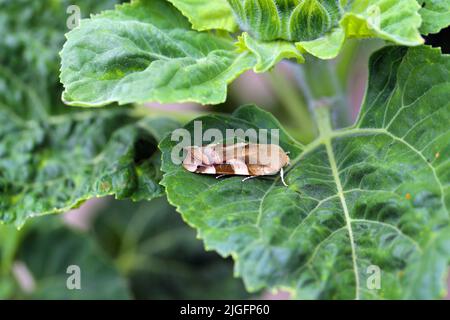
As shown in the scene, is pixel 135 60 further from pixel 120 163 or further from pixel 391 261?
pixel 391 261

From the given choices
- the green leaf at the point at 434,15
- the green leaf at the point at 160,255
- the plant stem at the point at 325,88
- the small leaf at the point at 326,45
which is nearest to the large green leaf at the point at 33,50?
the green leaf at the point at 160,255

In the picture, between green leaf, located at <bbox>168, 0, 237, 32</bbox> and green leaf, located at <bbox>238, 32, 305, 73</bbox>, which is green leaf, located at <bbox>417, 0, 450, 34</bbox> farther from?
green leaf, located at <bbox>168, 0, 237, 32</bbox>

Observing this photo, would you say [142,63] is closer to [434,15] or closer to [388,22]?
[388,22]

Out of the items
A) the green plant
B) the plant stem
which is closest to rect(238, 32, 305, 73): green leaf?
the green plant

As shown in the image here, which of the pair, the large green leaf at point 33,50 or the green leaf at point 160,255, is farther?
the green leaf at point 160,255

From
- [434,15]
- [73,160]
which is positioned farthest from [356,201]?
[73,160]

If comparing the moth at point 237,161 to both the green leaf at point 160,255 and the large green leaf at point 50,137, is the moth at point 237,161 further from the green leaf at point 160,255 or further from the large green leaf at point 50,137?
the green leaf at point 160,255

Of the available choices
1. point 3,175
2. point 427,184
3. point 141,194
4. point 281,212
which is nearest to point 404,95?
point 427,184
